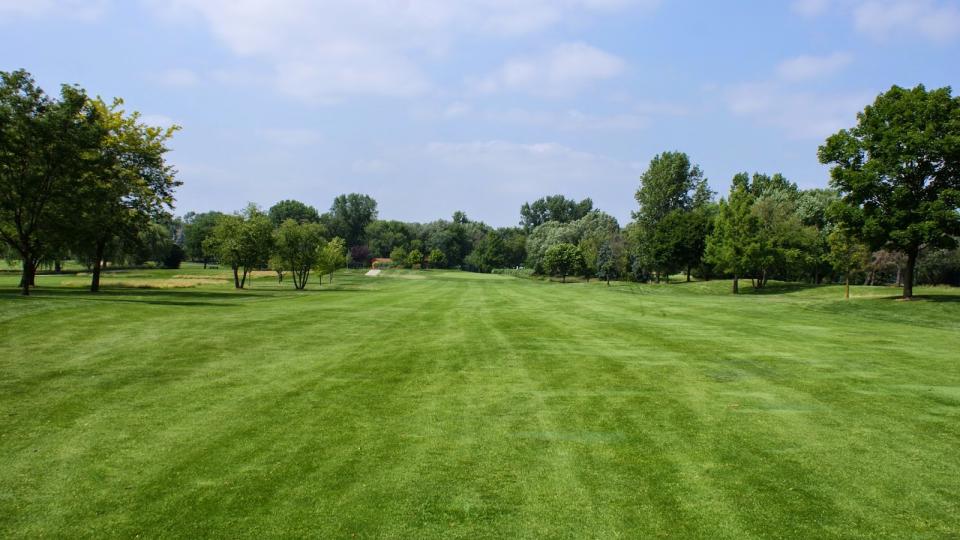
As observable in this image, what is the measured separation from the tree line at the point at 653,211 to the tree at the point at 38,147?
7 cm

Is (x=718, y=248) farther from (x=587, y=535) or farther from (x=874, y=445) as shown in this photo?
(x=587, y=535)

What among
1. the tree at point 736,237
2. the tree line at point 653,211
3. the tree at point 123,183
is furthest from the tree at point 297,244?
the tree at point 736,237

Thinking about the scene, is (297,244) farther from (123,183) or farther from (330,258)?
(123,183)

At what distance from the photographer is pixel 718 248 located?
6359cm

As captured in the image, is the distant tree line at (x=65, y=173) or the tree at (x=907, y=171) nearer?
the distant tree line at (x=65, y=173)

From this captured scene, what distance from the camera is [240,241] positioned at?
53.8 metres

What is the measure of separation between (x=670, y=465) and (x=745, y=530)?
5.36 feet

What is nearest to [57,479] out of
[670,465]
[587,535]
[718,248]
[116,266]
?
[587,535]

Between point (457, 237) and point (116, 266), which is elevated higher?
point (457, 237)

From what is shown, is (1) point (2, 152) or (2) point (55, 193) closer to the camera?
(1) point (2, 152)

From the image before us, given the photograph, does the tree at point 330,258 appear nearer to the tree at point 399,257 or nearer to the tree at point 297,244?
the tree at point 297,244

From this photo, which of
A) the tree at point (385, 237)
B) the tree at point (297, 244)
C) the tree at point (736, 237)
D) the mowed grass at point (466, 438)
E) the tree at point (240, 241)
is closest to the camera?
the mowed grass at point (466, 438)

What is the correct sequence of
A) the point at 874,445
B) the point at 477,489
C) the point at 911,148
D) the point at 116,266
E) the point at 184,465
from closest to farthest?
1. the point at 477,489
2. the point at 184,465
3. the point at 874,445
4. the point at 911,148
5. the point at 116,266

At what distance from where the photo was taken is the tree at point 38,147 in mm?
27000
